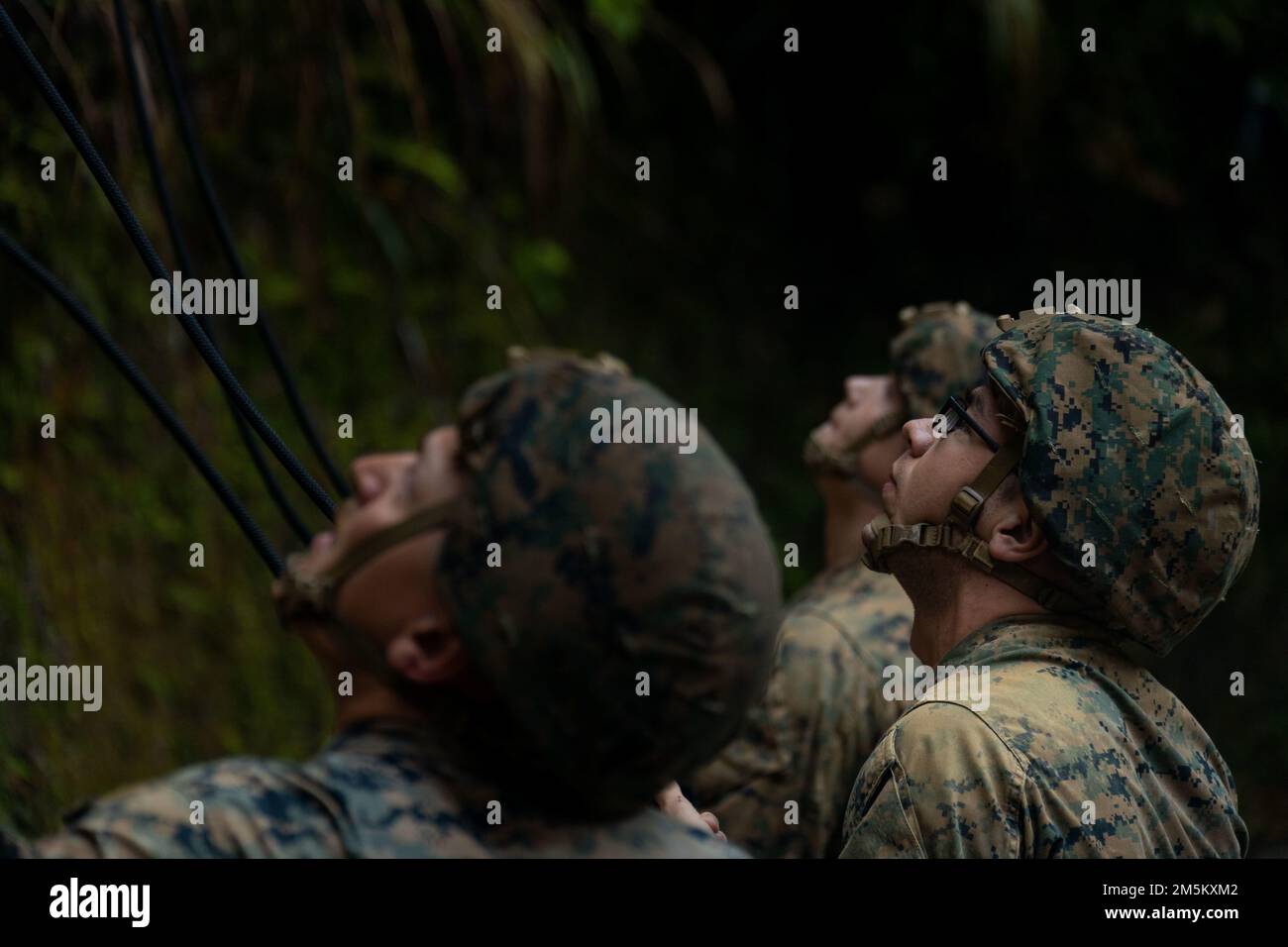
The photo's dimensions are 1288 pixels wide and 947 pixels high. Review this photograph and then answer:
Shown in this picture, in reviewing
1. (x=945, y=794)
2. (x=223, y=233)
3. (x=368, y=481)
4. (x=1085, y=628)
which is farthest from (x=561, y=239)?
(x=368, y=481)

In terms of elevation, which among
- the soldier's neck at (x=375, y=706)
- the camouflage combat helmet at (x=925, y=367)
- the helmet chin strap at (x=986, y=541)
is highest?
the camouflage combat helmet at (x=925, y=367)

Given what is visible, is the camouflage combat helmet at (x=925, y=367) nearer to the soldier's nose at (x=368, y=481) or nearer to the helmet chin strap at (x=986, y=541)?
the helmet chin strap at (x=986, y=541)

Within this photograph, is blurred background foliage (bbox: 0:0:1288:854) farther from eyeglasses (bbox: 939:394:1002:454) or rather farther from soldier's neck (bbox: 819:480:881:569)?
eyeglasses (bbox: 939:394:1002:454)

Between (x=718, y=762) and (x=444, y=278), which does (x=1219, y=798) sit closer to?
(x=718, y=762)

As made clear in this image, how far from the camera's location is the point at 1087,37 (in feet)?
26.5

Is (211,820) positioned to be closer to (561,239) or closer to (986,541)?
(986,541)

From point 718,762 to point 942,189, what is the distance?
5.32 meters

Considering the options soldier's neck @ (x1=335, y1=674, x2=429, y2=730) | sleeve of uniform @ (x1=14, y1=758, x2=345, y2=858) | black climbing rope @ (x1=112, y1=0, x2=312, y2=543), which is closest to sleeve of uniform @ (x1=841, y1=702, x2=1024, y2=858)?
soldier's neck @ (x1=335, y1=674, x2=429, y2=730)

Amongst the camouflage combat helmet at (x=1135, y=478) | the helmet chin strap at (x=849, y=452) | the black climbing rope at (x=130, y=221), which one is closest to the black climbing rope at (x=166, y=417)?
the black climbing rope at (x=130, y=221)

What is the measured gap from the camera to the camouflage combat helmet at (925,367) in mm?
4465

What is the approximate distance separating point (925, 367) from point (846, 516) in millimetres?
511

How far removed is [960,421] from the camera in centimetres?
297

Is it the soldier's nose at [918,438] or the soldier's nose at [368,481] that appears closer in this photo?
the soldier's nose at [368,481]
